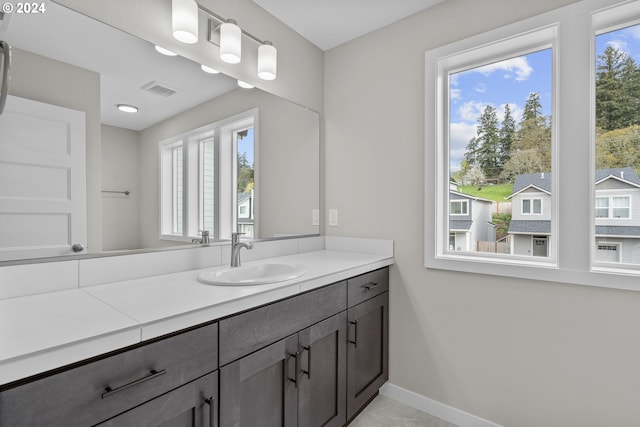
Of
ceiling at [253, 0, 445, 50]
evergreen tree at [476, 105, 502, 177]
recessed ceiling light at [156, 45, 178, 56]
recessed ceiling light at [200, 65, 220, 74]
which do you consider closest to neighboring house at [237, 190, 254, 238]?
recessed ceiling light at [200, 65, 220, 74]

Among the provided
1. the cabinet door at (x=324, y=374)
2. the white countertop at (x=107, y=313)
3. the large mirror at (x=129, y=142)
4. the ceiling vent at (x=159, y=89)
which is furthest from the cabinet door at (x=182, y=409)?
the ceiling vent at (x=159, y=89)

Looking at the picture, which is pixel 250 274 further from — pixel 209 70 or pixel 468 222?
pixel 468 222

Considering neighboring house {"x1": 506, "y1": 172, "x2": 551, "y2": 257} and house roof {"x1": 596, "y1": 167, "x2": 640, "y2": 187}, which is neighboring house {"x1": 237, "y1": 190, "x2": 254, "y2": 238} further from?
house roof {"x1": 596, "y1": 167, "x2": 640, "y2": 187}

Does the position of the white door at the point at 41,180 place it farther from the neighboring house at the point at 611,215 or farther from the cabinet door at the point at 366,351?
the neighboring house at the point at 611,215

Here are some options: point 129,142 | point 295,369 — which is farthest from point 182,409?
point 129,142

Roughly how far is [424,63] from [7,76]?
6.20 feet

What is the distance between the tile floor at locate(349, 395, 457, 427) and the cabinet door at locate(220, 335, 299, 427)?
681 millimetres

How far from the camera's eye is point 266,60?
1.81 m

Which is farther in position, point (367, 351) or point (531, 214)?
point (367, 351)

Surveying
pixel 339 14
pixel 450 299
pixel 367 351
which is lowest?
pixel 367 351

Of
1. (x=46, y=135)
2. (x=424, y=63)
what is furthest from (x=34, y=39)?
(x=424, y=63)

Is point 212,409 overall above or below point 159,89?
below

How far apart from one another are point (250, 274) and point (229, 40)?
1.17 m

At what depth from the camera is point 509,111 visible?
5.61 ft
